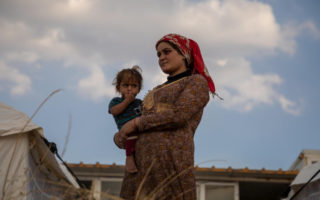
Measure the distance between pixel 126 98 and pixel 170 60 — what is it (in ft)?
2.20

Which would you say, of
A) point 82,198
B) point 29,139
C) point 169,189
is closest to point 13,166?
point 29,139

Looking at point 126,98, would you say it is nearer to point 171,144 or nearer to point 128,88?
point 128,88

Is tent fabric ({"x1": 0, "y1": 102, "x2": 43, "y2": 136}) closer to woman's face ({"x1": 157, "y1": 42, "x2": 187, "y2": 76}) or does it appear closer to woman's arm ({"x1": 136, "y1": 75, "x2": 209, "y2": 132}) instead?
woman's face ({"x1": 157, "y1": 42, "x2": 187, "y2": 76})

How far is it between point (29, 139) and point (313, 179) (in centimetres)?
342

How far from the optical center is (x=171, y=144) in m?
2.42

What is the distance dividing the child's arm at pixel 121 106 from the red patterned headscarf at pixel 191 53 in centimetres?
60

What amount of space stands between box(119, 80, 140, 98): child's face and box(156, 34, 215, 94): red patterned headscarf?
67 centimetres

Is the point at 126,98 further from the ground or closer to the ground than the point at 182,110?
further from the ground

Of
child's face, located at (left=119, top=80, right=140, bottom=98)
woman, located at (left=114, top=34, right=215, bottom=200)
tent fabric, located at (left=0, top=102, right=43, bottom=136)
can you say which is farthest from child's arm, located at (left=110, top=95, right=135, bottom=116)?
tent fabric, located at (left=0, top=102, right=43, bottom=136)

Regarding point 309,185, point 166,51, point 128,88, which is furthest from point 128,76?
point 309,185

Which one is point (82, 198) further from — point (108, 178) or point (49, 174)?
point (108, 178)

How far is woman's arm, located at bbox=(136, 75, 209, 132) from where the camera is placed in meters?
2.42

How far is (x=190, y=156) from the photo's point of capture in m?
2.45

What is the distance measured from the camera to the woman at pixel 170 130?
238 cm
